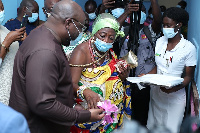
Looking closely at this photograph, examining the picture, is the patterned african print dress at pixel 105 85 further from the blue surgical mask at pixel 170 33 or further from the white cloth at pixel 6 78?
the blue surgical mask at pixel 170 33

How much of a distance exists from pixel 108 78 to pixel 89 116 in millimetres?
730

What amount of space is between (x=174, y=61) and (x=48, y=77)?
176cm

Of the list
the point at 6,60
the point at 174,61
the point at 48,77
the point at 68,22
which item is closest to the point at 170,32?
the point at 174,61

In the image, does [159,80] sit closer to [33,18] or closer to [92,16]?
[33,18]

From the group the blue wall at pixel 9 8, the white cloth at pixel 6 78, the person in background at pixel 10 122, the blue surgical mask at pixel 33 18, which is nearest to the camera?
the person in background at pixel 10 122

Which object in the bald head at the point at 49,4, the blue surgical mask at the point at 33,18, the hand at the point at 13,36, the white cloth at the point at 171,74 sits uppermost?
the bald head at the point at 49,4

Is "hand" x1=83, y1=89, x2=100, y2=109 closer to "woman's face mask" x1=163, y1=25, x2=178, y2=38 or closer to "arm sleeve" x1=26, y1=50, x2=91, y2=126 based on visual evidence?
"arm sleeve" x1=26, y1=50, x2=91, y2=126

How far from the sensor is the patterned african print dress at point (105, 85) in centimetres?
241

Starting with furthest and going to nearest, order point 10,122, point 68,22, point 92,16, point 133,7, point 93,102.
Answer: point 92,16
point 133,7
point 93,102
point 68,22
point 10,122

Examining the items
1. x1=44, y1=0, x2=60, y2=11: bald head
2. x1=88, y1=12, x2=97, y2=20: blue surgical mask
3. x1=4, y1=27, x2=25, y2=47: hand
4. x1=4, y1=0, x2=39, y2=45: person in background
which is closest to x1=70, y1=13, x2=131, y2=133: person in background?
x1=4, y1=27, x2=25, y2=47: hand

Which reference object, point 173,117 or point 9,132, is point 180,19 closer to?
point 173,117

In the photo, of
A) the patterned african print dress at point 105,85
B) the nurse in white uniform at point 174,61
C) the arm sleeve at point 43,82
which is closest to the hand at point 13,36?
the patterned african print dress at point 105,85

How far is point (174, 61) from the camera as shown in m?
2.89

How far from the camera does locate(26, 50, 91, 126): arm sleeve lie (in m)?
1.48
